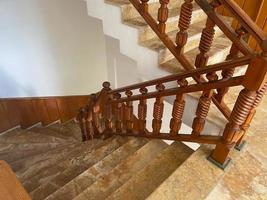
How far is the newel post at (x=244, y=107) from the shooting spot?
95cm

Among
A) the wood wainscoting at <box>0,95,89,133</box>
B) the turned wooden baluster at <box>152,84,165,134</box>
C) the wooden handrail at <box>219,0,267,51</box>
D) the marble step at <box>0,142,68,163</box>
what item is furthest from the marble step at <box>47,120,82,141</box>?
the wooden handrail at <box>219,0,267,51</box>

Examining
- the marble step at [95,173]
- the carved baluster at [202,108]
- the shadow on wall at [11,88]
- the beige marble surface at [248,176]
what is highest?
the carved baluster at [202,108]

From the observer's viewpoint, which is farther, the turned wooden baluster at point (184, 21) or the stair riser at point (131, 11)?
the stair riser at point (131, 11)

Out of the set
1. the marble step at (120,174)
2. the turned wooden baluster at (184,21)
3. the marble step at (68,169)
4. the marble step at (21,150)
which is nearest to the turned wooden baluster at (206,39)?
the turned wooden baluster at (184,21)

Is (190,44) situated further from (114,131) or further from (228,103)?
(114,131)

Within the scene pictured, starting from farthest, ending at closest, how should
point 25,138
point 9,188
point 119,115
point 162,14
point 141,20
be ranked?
A: point 25,138, point 119,115, point 141,20, point 162,14, point 9,188

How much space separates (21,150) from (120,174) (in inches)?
73.8

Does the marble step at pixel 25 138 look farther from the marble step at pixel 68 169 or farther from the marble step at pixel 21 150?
the marble step at pixel 68 169

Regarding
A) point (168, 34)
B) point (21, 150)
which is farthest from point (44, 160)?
point (168, 34)

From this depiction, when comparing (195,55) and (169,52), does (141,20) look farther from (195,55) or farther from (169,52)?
(195,55)

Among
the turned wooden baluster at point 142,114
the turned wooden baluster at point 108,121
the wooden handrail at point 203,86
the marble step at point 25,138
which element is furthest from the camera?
the marble step at point 25,138

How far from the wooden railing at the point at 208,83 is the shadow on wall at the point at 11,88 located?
5.06 feet

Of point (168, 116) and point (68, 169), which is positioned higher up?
point (168, 116)

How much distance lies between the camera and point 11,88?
3.12m
